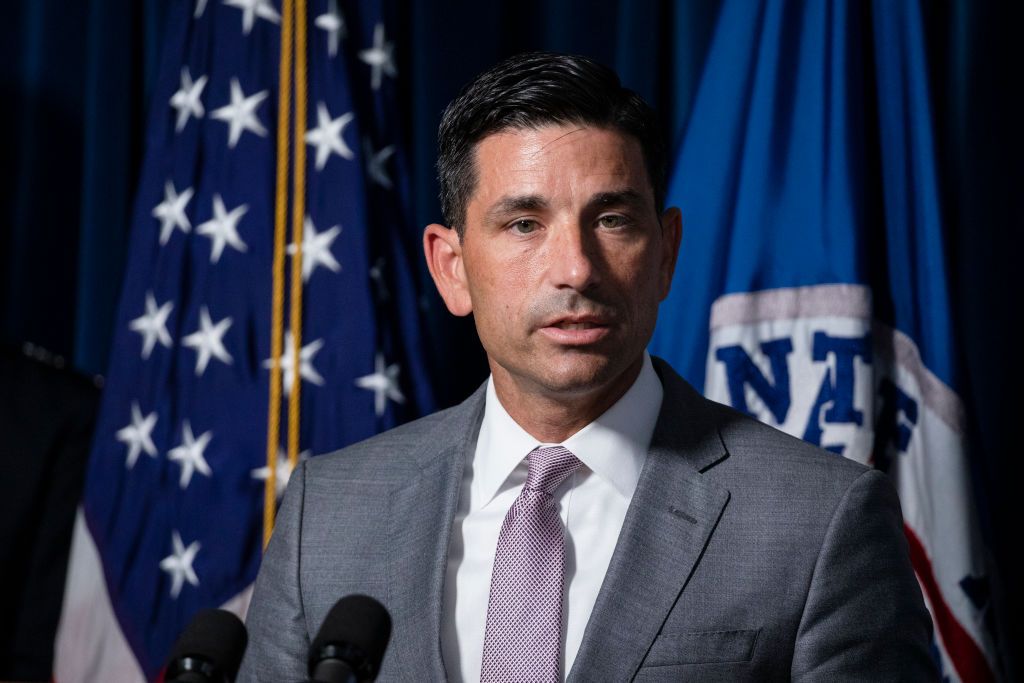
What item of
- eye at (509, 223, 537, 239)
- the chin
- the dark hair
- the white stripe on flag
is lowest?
the white stripe on flag

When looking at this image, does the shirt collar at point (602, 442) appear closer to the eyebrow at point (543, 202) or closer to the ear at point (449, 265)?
the ear at point (449, 265)

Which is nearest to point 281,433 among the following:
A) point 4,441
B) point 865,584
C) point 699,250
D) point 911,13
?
point 4,441

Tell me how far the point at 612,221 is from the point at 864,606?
0.58m

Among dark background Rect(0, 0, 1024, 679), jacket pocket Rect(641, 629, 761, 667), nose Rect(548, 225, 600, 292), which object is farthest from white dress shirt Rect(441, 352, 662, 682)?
dark background Rect(0, 0, 1024, 679)

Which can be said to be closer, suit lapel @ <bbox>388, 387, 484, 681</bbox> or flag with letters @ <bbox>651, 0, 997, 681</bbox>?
suit lapel @ <bbox>388, 387, 484, 681</bbox>

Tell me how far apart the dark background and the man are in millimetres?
984

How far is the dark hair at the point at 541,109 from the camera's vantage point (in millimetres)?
1604

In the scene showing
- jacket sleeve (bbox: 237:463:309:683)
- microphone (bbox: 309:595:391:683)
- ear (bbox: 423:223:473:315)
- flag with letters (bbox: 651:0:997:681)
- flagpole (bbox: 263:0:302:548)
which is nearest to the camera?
microphone (bbox: 309:595:391:683)

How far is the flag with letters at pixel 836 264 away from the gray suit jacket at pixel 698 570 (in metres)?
0.73

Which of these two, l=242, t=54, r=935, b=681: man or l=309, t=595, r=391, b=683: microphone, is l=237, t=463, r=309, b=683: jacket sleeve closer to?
l=242, t=54, r=935, b=681: man

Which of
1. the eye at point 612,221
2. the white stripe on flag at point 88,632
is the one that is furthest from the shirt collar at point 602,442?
the white stripe on flag at point 88,632

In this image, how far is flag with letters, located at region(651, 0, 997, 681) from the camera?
234cm

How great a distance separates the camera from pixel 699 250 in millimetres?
2551

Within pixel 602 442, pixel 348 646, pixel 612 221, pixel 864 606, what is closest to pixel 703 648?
pixel 864 606
